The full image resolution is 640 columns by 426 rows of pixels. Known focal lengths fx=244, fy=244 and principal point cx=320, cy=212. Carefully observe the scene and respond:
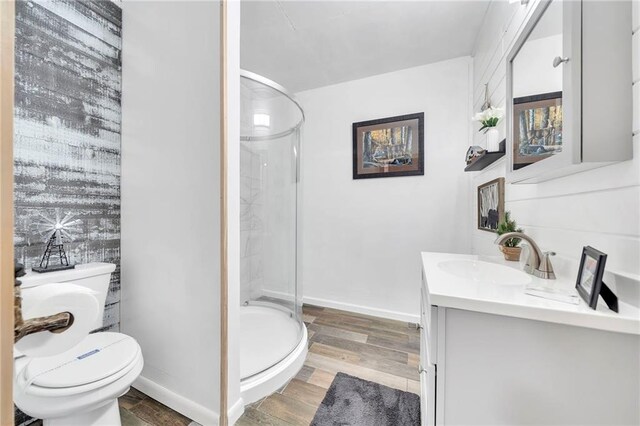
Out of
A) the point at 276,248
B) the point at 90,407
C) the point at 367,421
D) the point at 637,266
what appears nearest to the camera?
the point at 637,266

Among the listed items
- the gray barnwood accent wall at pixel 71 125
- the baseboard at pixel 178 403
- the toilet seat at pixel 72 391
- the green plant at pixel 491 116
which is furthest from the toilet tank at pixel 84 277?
the green plant at pixel 491 116

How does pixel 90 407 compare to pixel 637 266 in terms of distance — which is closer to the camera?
pixel 637 266

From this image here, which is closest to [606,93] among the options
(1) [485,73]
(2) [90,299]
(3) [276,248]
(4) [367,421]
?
(1) [485,73]

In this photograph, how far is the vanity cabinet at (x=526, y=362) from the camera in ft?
2.03

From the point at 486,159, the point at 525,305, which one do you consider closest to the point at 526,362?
the point at 525,305

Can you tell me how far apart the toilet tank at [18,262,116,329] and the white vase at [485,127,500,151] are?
2274 millimetres

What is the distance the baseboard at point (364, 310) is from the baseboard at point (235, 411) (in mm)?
1459

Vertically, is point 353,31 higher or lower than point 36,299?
higher

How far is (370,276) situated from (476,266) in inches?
53.3

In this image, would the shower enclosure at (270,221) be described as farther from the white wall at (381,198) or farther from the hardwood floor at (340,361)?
the white wall at (381,198)

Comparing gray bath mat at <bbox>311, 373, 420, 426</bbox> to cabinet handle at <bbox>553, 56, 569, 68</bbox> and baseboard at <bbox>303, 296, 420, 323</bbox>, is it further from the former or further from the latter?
A: cabinet handle at <bbox>553, 56, 569, 68</bbox>

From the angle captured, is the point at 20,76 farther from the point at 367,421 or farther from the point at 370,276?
the point at 370,276

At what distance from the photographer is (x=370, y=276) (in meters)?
2.51

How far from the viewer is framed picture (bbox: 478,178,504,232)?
1527mm
